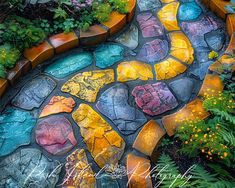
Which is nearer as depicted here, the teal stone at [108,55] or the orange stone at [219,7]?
the teal stone at [108,55]

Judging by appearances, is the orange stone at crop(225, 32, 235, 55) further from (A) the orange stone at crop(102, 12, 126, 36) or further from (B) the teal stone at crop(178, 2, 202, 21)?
(A) the orange stone at crop(102, 12, 126, 36)

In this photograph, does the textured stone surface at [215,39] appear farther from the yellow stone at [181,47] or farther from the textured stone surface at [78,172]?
the textured stone surface at [78,172]

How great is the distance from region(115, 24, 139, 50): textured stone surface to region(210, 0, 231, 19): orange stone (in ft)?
3.72

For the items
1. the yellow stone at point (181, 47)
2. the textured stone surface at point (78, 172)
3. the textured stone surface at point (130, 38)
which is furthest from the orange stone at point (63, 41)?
the textured stone surface at point (78, 172)

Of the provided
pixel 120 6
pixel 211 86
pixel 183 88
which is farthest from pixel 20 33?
pixel 211 86

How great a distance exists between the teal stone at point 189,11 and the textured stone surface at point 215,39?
1.26ft

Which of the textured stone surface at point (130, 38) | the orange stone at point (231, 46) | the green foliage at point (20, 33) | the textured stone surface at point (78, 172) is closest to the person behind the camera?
the textured stone surface at point (78, 172)

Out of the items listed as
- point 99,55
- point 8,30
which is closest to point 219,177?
point 99,55

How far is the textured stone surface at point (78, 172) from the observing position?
3441 mm

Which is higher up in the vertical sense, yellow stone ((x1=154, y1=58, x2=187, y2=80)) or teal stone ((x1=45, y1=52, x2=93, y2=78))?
teal stone ((x1=45, y1=52, x2=93, y2=78))

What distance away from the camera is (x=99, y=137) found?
375cm

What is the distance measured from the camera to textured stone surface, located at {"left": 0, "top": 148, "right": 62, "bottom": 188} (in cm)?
341

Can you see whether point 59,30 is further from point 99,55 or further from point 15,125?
point 15,125

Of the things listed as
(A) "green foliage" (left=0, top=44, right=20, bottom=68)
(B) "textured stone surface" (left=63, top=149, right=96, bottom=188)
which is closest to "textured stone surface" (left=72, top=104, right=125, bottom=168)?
(B) "textured stone surface" (left=63, top=149, right=96, bottom=188)
